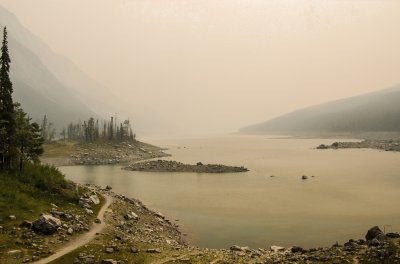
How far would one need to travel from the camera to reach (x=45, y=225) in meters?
37.2

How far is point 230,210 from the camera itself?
6506cm

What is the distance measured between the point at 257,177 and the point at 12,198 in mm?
79525

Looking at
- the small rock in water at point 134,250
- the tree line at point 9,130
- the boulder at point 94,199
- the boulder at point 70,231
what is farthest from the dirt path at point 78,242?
the tree line at point 9,130

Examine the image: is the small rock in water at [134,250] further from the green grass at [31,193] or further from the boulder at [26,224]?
the green grass at [31,193]

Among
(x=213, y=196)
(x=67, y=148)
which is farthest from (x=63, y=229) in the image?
(x=67, y=148)

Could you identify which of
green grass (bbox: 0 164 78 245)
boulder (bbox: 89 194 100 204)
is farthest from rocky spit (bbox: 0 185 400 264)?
boulder (bbox: 89 194 100 204)

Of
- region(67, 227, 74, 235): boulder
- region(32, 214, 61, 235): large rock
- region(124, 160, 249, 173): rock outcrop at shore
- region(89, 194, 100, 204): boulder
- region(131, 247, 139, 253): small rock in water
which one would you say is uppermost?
region(124, 160, 249, 173): rock outcrop at shore

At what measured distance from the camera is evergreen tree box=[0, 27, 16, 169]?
53219 mm

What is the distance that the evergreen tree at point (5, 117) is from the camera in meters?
53.2

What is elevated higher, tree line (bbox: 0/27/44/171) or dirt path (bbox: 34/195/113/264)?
tree line (bbox: 0/27/44/171)

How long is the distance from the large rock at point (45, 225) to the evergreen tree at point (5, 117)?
20.1 metres

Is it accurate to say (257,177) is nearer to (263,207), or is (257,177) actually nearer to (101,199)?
(263,207)

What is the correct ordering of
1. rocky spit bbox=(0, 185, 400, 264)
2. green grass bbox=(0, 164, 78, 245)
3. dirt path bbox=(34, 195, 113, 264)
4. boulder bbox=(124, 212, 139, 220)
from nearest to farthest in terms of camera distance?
1. rocky spit bbox=(0, 185, 400, 264)
2. dirt path bbox=(34, 195, 113, 264)
3. green grass bbox=(0, 164, 78, 245)
4. boulder bbox=(124, 212, 139, 220)

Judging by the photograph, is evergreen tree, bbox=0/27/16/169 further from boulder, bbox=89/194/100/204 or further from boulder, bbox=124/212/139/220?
boulder, bbox=124/212/139/220
